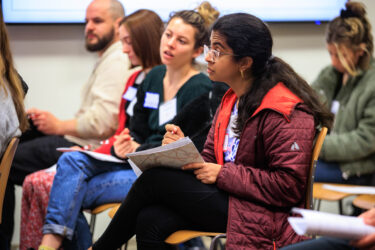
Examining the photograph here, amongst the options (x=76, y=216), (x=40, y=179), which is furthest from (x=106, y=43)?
(x=76, y=216)

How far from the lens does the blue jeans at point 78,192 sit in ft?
7.90

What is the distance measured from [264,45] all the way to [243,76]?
14cm

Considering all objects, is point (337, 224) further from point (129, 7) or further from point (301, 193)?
point (129, 7)

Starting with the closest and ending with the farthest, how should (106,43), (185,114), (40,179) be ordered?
(185,114) → (40,179) → (106,43)

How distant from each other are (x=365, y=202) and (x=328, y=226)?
59.4 inches

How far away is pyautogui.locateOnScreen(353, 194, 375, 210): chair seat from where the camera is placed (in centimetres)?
237

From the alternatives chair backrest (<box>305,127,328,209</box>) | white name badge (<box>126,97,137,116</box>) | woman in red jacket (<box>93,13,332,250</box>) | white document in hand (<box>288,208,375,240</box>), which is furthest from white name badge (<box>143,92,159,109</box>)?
white document in hand (<box>288,208,375,240</box>)

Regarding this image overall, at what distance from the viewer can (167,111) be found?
8.42ft

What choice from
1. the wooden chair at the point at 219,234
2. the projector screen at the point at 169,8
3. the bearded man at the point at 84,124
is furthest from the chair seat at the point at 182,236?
the projector screen at the point at 169,8

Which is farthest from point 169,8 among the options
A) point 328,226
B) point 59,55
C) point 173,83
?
point 328,226

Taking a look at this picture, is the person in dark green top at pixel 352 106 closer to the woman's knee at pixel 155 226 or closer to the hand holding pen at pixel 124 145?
the hand holding pen at pixel 124 145

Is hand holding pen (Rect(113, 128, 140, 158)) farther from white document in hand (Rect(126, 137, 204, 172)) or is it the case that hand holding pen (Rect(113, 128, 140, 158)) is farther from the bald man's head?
the bald man's head

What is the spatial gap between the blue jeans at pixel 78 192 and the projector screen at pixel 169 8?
1542 millimetres

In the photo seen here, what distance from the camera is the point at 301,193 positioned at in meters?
1.77
